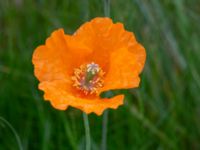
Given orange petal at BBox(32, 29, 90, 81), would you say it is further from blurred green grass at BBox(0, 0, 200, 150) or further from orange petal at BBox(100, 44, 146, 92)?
blurred green grass at BBox(0, 0, 200, 150)

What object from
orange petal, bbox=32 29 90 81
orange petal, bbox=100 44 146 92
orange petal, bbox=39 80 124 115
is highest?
orange petal, bbox=32 29 90 81

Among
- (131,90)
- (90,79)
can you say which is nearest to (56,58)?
(90,79)

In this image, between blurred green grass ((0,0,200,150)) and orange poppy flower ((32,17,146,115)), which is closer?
orange poppy flower ((32,17,146,115))

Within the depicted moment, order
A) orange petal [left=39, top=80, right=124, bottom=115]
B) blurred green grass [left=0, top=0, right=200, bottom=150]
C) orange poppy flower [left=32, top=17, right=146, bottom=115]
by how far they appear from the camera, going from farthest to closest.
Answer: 1. blurred green grass [left=0, top=0, right=200, bottom=150]
2. orange poppy flower [left=32, top=17, right=146, bottom=115]
3. orange petal [left=39, top=80, right=124, bottom=115]

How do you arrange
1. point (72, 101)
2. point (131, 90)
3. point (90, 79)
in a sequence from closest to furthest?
point (72, 101), point (90, 79), point (131, 90)

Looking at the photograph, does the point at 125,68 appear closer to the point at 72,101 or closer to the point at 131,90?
the point at 72,101

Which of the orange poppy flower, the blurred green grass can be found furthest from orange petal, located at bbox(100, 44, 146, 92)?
the blurred green grass

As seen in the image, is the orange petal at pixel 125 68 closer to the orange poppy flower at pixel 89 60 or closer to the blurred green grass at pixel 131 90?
the orange poppy flower at pixel 89 60

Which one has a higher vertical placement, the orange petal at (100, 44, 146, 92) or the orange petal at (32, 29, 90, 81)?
the orange petal at (32, 29, 90, 81)

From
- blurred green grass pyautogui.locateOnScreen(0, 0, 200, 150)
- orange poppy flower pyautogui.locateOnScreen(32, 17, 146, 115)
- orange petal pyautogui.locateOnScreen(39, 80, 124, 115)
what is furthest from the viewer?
blurred green grass pyautogui.locateOnScreen(0, 0, 200, 150)

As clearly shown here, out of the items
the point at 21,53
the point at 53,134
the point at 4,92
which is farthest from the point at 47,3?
the point at 53,134
